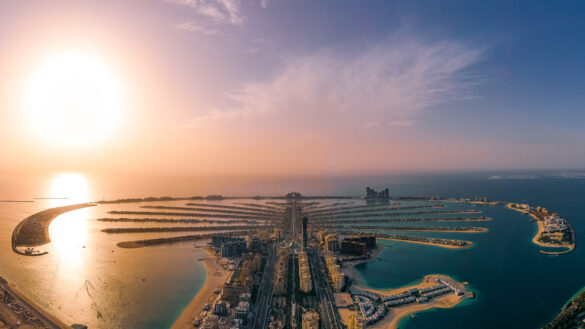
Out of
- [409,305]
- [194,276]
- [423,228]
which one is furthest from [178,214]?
[409,305]

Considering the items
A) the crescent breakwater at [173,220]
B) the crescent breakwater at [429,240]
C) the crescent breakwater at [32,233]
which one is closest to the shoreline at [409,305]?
the crescent breakwater at [429,240]

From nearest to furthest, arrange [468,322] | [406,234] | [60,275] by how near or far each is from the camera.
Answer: [468,322]
[60,275]
[406,234]

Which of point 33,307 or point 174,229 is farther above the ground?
point 174,229

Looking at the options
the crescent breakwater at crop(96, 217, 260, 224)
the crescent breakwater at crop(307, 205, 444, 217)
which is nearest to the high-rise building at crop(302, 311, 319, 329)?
Result: the crescent breakwater at crop(96, 217, 260, 224)

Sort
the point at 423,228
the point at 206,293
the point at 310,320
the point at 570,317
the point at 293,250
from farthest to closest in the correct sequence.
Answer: the point at 423,228, the point at 293,250, the point at 206,293, the point at 570,317, the point at 310,320

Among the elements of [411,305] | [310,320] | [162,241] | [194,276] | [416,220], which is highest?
[162,241]

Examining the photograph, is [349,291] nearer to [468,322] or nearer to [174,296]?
[468,322]

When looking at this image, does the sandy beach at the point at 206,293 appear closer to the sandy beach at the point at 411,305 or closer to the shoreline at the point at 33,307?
the shoreline at the point at 33,307

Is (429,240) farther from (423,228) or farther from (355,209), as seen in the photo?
(355,209)

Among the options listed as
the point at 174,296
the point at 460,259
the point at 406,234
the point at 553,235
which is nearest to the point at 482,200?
the point at 553,235
